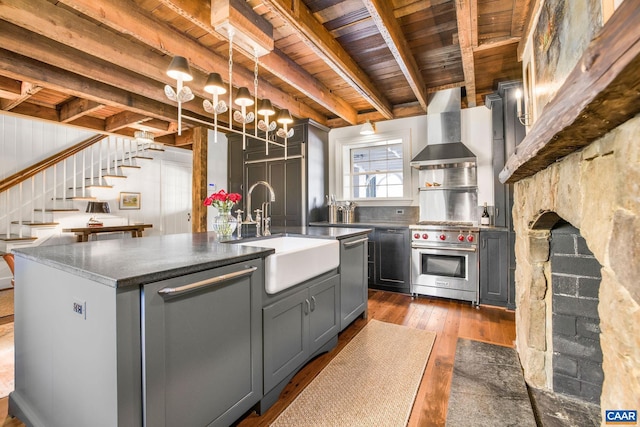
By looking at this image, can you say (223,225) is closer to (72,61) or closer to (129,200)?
(72,61)

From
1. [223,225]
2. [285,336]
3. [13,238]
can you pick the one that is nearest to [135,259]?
[223,225]

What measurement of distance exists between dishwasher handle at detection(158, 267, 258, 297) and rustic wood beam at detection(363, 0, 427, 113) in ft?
5.65

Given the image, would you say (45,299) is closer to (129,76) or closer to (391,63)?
(129,76)

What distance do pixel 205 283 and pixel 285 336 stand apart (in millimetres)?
764

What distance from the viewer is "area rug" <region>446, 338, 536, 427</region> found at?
1.58 metres

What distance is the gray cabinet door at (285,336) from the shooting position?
1690 mm

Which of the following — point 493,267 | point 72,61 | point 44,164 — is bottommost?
point 493,267

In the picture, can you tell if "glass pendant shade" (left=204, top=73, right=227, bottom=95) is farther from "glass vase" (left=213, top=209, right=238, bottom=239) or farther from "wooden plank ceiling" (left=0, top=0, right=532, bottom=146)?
"glass vase" (left=213, top=209, right=238, bottom=239)

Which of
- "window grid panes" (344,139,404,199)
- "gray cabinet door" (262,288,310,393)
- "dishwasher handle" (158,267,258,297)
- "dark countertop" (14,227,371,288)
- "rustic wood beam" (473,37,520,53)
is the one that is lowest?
"gray cabinet door" (262,288,310,393)

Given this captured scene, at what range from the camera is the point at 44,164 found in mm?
4758

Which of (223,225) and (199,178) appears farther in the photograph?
(199,178)

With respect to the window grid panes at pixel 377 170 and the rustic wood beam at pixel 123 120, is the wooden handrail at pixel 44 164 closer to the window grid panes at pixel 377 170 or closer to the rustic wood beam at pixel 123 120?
the rustic wood beam at pixel 123 120

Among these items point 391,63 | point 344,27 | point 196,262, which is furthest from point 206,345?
point 391,63

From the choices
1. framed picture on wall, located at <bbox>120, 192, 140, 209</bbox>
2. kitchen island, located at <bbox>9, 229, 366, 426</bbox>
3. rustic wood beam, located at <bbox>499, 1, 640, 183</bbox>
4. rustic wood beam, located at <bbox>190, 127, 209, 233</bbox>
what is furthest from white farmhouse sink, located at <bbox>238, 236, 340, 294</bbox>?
framed picture on wall, located at <bbox>120, 192, 140, 209</bbox>
